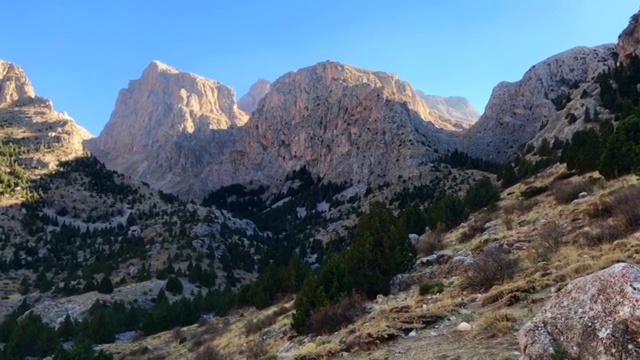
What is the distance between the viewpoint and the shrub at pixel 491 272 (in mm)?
16047

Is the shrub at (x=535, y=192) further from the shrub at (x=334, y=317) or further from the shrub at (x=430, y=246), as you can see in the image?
the shrub at (x=334, y=317)

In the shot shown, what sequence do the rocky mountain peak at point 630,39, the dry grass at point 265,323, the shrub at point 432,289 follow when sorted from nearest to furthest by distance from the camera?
1. the shrub at point 432,289
2. the dry grass at point 265,323
3. the rocky mountain peak at point 630,39

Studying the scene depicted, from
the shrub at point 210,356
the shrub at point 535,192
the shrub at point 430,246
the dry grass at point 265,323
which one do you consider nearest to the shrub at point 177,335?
the dry grass at point 265,323

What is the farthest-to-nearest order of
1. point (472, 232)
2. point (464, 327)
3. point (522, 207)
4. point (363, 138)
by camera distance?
point (363, 138)
point (522, 207)
point (472, 232)
point (464, 327)

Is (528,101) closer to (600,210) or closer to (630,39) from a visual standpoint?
(630,39)

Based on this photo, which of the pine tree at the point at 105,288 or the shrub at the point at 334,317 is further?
the pine tree at the point at 105,288

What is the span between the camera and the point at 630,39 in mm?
90438

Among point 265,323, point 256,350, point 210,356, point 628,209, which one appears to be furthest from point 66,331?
point 628,209

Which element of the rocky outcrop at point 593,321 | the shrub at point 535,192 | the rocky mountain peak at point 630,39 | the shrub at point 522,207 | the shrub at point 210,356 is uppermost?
the rocky mountain peak at point 630,39

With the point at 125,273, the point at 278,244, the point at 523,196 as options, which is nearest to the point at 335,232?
the point at 278,244

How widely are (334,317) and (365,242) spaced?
984 cm

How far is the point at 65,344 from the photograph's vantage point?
49.3m

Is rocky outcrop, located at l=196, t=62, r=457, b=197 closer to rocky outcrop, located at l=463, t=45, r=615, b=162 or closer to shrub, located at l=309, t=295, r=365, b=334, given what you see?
rocky outcrop, located at l=463, t=45, r=615, b=162

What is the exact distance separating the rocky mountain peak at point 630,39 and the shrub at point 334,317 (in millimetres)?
87896
